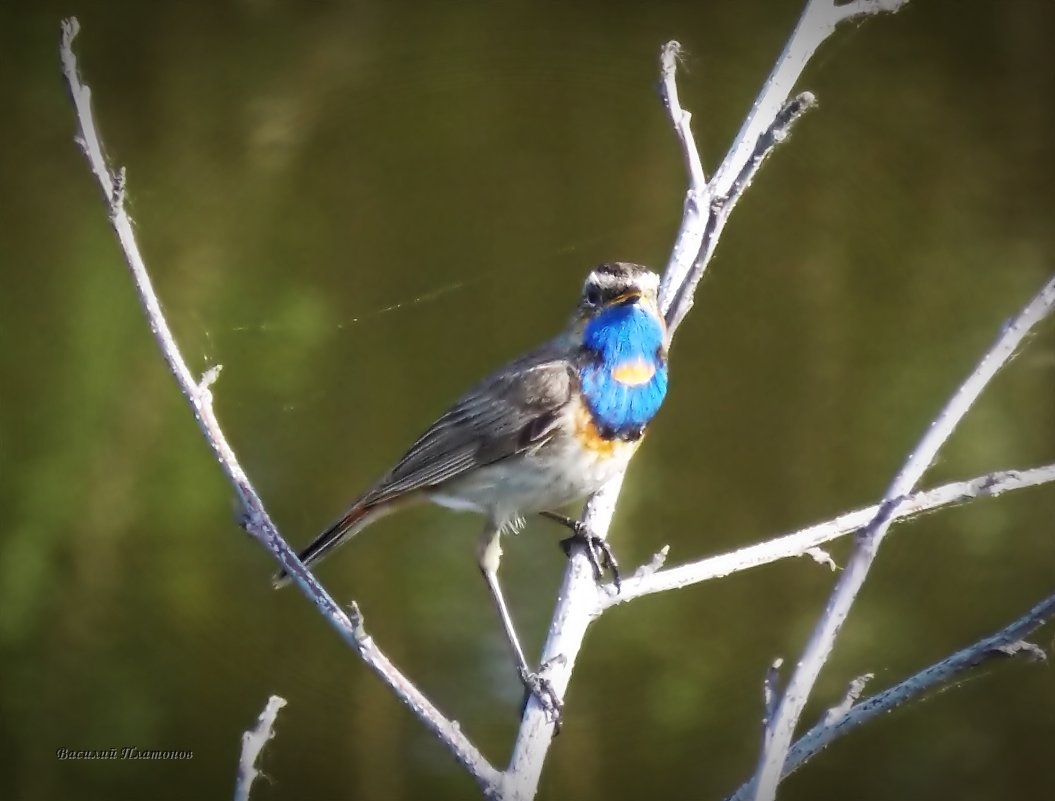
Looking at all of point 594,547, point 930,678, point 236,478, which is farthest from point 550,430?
point 930,678

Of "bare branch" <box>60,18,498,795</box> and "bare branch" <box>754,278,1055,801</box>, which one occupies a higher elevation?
"bare branch" <box>60,18,498,795</box>

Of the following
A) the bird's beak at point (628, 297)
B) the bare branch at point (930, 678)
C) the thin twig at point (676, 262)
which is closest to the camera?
the bare branch at point (930, 678)

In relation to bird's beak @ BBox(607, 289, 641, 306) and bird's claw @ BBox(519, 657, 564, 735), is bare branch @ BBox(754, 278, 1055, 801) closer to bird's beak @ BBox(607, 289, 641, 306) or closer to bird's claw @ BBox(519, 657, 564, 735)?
bird's claw @ BBox(519, 657, 564, 735)

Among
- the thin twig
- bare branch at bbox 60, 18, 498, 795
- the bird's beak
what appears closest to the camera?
bare branch at bbox 60, 18, 498, 795

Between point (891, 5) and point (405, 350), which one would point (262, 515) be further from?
point (891, 5)

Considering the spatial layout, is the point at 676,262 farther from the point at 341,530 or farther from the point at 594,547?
the point at 341,530

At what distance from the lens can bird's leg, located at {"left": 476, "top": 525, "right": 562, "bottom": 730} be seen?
158 cm

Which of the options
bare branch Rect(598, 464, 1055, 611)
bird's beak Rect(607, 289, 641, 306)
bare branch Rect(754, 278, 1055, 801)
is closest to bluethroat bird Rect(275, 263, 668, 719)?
bird's beak Rect(607, 289, 641, 306)

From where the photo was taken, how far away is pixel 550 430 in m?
1.79

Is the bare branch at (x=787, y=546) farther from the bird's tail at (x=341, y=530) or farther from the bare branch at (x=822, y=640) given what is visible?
the bird's tail at (x=341, y=530)

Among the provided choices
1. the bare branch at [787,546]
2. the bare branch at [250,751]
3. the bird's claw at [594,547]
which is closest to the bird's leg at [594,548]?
the bird's claw at [594,547]

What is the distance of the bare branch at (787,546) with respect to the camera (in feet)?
5.11

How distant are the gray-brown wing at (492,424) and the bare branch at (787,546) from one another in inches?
10.8

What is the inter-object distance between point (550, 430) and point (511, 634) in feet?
0.96
